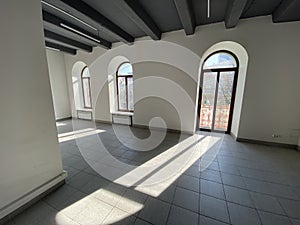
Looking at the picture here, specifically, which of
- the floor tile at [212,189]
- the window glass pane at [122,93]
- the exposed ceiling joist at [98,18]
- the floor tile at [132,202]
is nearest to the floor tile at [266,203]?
the floor tile at [212,189]

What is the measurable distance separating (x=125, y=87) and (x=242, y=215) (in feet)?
16.1

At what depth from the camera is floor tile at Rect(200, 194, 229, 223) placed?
1.42 meters

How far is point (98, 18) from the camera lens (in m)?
2.78

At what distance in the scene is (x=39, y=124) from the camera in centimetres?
157

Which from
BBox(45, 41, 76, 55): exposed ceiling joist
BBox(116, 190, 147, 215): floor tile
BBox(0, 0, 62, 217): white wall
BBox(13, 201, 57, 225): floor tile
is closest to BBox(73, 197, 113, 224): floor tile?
BBox(116, 190, 147, 215): floor tile

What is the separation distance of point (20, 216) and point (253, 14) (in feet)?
17.0

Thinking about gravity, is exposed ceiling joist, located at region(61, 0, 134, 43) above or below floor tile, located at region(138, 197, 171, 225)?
above

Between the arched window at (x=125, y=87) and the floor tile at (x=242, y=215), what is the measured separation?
4.42 m

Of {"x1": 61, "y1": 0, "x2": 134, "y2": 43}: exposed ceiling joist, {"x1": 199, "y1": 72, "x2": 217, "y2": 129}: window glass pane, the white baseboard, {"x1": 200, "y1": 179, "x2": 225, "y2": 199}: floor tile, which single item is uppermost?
{"x1": 61, "y1": 0, "x2": 134, "y2": 43}: exposed ceiling joist

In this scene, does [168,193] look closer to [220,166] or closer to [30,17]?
[220,166]

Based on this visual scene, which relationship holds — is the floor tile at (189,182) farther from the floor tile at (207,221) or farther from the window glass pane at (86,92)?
the window glass pane at (86,92)

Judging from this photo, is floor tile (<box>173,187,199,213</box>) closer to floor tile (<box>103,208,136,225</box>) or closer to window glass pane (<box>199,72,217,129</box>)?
floor tile (<box>103,208,136,225</box>)

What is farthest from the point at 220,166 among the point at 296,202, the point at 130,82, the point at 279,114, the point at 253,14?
the point at 130,82

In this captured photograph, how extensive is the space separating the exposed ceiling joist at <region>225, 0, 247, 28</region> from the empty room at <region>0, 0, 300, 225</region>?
0.10 ft
